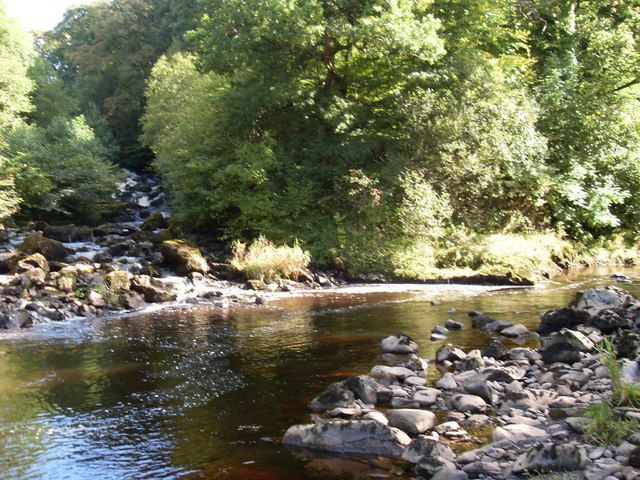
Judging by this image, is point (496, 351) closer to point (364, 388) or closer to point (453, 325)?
point (453, 325)

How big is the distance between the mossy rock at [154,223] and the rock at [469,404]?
66.4 feet

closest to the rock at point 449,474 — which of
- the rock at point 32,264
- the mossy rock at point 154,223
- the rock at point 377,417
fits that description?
the rock at point 377,417

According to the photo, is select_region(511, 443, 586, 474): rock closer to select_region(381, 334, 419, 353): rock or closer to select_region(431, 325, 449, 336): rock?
select_region(381, 334, 419, 353): rock

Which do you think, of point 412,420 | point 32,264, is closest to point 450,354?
point 412,420

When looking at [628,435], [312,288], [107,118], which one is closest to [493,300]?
[312,288]

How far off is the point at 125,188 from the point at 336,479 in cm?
3225

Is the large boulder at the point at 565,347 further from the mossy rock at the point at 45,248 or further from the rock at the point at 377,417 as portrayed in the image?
the mossy rock at the point at 45,248

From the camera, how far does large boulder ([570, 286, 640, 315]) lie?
43.7 feet

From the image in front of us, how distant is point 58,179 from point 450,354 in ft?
70.4

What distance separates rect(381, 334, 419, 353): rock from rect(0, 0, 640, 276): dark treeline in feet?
28.2

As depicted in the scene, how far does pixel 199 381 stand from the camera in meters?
9.72

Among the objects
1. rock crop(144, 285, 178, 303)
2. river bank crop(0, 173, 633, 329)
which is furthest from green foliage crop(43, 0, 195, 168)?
rock crop(144, 285, 178, 303)

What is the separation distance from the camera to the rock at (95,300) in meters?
16.1

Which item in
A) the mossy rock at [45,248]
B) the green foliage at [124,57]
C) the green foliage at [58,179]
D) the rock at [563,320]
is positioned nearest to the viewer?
the rock at [563,320]
